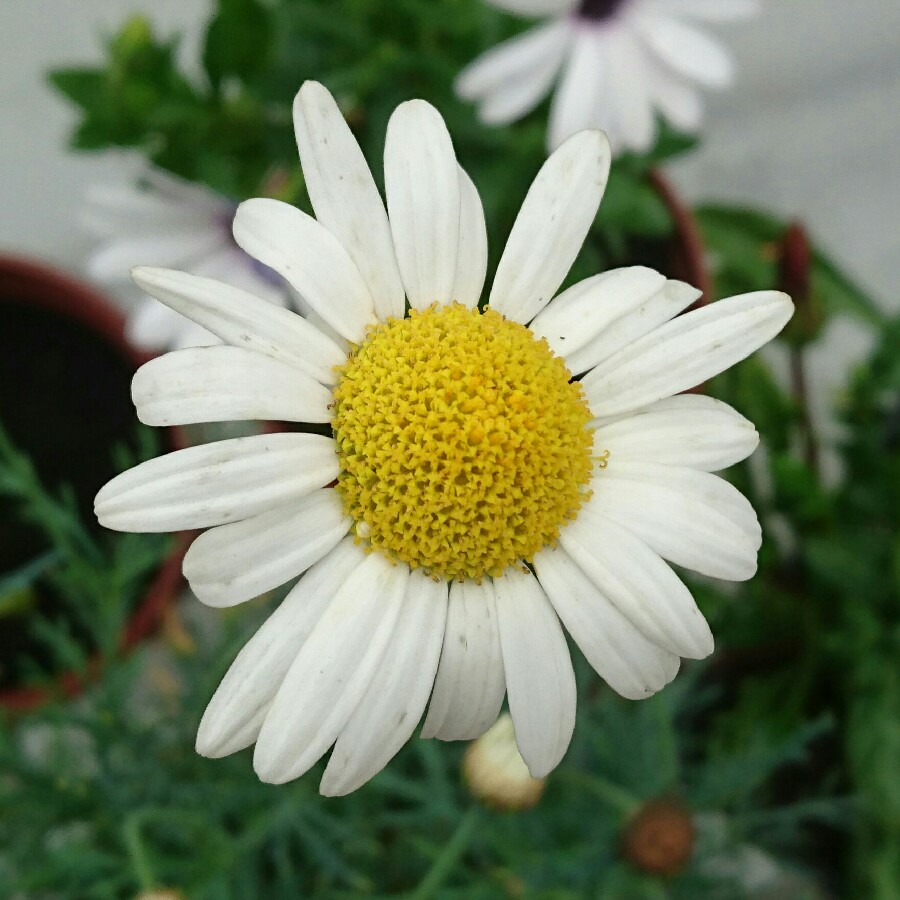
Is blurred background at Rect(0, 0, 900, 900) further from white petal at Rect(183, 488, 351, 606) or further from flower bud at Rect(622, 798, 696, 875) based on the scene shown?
white petal at Rect(183, 488, 351, 606)

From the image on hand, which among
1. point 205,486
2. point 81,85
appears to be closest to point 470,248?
point 205,486

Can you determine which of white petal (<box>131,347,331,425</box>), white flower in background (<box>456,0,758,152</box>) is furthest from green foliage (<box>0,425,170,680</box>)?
white flower in background (<box>456,0,758,152</box>)

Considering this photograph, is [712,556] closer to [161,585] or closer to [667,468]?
[667,468]

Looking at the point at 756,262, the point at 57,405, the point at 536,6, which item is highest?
the point at 536,6

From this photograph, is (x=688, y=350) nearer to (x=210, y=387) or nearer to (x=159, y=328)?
(x=210, y=387)

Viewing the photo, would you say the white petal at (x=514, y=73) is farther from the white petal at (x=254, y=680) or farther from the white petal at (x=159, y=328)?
the white petal at (x=254, y=680)
